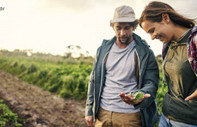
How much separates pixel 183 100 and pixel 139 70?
60 cm

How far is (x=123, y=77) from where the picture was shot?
1936 mm

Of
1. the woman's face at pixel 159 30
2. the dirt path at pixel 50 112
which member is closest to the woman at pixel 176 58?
the woman's face at pixel 159 30

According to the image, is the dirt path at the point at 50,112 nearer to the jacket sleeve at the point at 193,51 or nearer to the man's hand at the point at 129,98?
the man's hand at the point at 129,98

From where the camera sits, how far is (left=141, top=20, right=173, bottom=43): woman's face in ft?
4.82

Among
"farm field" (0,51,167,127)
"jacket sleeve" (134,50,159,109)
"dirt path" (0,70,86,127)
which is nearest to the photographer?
"jacket sleeve" (134,50,159,109)

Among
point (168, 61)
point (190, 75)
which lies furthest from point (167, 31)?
point (190, 75)

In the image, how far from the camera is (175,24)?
57.4 inches

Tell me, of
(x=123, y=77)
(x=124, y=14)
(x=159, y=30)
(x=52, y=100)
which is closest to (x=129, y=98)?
(x=123, y=77)

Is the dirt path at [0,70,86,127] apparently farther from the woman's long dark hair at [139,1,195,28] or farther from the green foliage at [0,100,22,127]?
the woman's long dark hair at [139,1,195,28]

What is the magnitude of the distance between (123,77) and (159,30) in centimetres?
65

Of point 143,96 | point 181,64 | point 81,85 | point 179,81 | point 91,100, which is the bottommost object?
point 81,85

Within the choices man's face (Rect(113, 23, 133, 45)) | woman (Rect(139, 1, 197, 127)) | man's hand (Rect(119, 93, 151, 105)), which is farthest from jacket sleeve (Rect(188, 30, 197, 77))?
man's face (Rect(113, 23, 133, 45))

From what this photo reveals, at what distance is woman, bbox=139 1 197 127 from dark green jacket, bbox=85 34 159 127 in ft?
0.86

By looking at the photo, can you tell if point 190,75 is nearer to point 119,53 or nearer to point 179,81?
point 179,81
